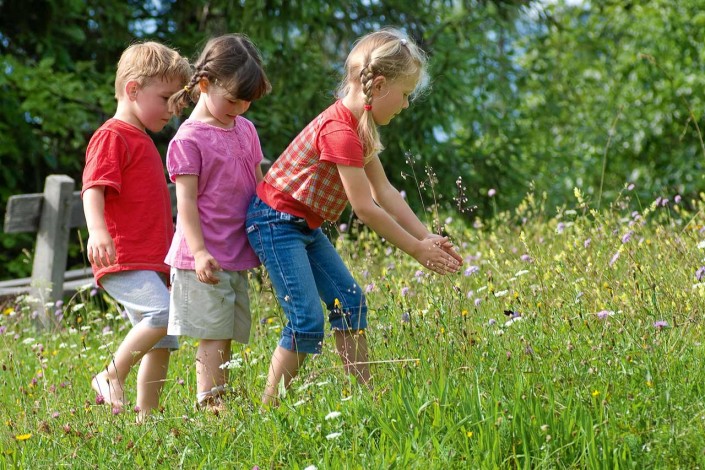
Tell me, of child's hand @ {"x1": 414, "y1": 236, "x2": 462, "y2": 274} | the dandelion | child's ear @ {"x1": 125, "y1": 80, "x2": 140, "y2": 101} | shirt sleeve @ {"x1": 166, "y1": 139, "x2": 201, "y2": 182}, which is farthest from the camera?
child's ear @ {"x1": 125, "y1": 80, "x2": 140, "y2": 101}

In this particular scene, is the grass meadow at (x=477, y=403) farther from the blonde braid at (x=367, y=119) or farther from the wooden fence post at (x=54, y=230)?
the wooden fence post at (x=54, y=230)

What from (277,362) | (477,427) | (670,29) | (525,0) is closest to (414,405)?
(477,427)

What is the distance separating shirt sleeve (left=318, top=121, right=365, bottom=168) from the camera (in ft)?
11.3

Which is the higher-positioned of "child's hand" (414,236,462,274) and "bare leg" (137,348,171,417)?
"child's hand" (414,236,462,274)

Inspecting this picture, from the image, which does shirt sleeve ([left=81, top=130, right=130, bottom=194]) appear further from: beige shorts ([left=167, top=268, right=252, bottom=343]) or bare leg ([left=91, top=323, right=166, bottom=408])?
bare leg ([left=91, top=323, right=166, bottom=408])

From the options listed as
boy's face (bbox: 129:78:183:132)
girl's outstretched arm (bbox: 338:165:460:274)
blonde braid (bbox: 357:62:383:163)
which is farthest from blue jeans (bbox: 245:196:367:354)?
boy's face (bbox: 129:78:183:132)

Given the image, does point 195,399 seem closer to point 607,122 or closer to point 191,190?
point 191,190

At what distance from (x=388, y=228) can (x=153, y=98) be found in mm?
1194

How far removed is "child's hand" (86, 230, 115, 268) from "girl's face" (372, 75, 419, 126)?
1.14 m

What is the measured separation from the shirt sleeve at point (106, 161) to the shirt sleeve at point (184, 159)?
0.32 m

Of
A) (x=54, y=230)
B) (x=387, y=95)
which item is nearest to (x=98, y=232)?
(x=387, y=95)

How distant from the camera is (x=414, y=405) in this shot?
2.91m

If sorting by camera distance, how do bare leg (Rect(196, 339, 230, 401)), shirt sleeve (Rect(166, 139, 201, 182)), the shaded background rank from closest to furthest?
1. shirt sleeve (Rect(166, 139, 201, 182))
2. bare leg (Rect(196, 339, 230, 401))
3. the shaded background

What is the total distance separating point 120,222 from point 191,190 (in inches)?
18.6
